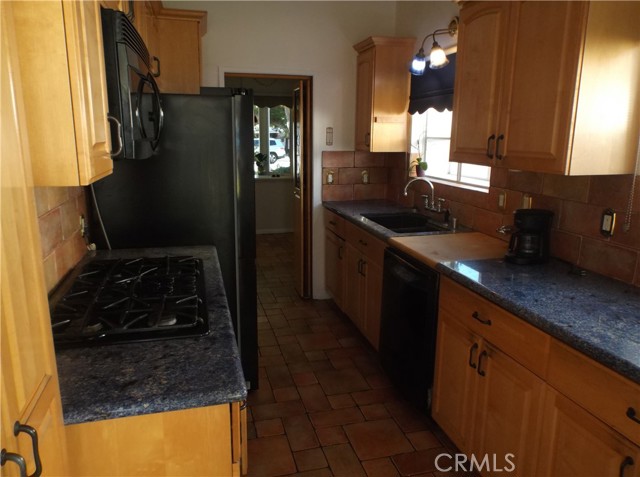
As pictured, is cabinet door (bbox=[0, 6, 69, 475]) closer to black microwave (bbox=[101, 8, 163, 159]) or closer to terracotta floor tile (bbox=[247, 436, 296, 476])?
black microwave (bbox=[101, 8, 163, 159])

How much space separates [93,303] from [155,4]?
6.19 ft

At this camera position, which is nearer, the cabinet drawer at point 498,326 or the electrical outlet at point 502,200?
the cabinet drawer at point 498,326

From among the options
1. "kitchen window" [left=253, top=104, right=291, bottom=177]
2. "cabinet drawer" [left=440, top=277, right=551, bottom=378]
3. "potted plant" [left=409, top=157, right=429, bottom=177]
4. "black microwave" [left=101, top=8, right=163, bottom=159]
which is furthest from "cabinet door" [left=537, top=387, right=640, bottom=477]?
"kitchen window" [left=253, top=104, right=291, bottom=177]

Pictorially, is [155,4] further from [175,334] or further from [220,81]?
[175,334]

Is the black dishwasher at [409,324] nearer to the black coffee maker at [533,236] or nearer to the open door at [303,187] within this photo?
the black coffee maker at [533,236]

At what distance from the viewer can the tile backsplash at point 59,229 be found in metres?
1.68

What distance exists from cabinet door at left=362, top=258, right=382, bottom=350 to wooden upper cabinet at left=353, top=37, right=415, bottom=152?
1.11m

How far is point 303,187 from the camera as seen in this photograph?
4.30 meters

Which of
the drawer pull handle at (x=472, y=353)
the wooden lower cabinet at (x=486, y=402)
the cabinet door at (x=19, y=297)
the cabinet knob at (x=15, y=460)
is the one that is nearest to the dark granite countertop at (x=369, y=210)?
the wooden lower cabinet at (x=486, y=402)

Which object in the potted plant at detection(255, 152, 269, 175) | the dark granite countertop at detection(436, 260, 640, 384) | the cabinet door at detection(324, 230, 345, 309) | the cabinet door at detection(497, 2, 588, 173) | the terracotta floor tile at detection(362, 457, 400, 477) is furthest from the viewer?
the potted plant at detection(255, 152, 269, 175)

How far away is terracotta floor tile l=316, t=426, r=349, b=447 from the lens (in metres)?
2.39

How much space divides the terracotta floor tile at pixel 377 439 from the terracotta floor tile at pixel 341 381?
355 millimetres

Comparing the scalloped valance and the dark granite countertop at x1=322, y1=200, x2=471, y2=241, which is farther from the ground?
the scalloped valance

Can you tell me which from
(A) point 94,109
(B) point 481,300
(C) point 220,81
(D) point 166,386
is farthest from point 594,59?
(C) point 220,81
